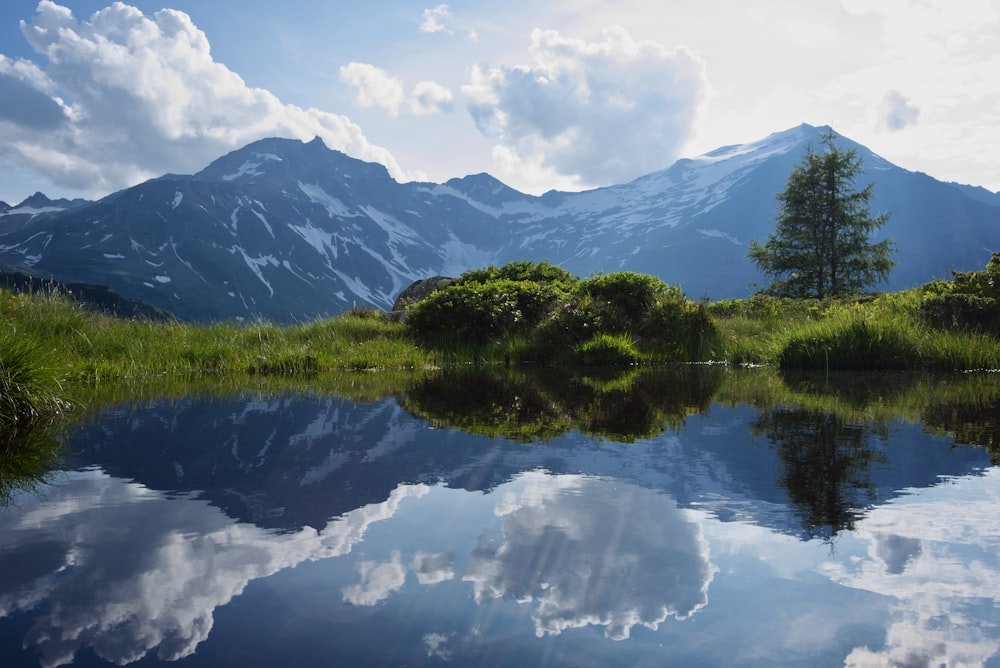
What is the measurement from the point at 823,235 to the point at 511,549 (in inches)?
1895

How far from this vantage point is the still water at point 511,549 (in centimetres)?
218

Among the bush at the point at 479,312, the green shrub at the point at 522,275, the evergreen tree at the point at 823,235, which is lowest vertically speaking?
the bush at the point at 479,312

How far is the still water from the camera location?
2.18 meters

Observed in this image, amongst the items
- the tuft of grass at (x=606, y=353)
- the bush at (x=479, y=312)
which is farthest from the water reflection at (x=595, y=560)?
the bush at (x=479, y=312)

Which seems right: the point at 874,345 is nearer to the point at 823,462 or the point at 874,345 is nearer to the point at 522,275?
the point at 823,462

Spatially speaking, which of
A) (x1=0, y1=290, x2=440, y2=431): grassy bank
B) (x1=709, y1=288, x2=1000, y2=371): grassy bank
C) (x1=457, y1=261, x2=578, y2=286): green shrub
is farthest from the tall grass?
(x1=709, y1=288, x2=1000, y2=371): grassy bank

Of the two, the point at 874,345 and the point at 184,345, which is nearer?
the point at 874,345

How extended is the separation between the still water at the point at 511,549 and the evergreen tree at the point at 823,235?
1681 inches

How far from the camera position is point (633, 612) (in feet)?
7.80

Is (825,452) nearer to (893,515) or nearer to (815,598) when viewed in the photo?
(893,515)

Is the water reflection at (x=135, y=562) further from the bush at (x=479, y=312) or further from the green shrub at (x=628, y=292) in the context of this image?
the green shrub at (x=628, y=292)

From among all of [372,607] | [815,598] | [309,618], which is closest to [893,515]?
[815,598]

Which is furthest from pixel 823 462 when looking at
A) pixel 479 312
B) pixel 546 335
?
pixel 479 312

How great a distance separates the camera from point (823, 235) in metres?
45.3
